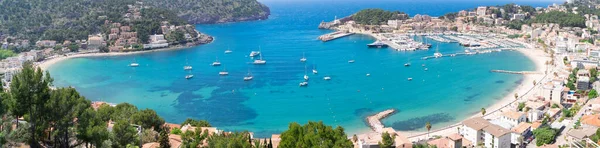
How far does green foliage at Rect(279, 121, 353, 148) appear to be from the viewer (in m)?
14.3

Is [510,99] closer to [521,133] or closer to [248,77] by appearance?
[521,133]

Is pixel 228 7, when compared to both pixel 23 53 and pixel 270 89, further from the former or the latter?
pixel 270 89

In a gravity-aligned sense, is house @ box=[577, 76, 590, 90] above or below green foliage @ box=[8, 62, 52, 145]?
below

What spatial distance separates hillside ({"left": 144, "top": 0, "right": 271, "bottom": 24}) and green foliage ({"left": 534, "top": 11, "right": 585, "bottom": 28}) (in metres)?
47.1

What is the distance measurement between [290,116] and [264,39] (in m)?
34.0

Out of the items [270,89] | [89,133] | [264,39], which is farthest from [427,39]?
[89,133]

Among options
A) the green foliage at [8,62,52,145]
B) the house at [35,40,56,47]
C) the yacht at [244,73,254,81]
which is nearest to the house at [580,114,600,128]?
the green foliage at [8,62,52,145]

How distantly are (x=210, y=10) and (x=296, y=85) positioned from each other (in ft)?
186

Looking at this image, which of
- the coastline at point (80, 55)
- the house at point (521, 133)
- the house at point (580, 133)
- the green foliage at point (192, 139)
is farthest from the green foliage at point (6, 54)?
the house at point (580, 133)

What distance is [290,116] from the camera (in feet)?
87.8

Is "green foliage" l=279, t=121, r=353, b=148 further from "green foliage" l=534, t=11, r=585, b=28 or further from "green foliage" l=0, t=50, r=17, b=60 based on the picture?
"green foliage" l=534, t=11, r=585, b=28

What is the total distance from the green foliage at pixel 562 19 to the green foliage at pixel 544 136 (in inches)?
1610

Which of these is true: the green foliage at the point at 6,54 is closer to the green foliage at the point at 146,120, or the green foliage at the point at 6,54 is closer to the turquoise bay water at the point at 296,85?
the turquoise bay water at the point at 296,85

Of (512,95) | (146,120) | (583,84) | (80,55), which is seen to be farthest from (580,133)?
(80,55)
